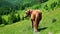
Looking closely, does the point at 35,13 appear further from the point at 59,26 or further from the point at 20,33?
A: the point at 20,33

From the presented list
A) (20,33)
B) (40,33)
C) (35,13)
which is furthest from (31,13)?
(20,33)

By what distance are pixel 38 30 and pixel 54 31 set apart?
2.84 metres

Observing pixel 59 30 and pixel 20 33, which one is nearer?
pixel 59 30

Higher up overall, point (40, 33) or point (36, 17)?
point (36, 17)

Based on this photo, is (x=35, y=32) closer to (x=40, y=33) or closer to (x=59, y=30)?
(x=40, y=33)

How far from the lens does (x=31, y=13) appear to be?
3114 cm

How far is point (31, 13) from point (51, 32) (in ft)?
13.4

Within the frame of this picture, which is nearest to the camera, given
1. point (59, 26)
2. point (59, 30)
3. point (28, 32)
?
point (59, 30)

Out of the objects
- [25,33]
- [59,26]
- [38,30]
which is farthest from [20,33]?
[59,26]

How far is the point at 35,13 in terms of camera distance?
30.5 meters

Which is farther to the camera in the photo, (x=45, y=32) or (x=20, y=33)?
(x=20, y=33)

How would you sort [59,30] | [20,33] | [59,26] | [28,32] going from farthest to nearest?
[20,33], [28,32], [59,26], [59,30]

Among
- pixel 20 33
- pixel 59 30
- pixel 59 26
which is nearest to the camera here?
pixel 59 30

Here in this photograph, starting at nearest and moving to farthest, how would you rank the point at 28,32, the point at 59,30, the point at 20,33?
the point at 59,30
the point at 28,32
the point at 20,33
